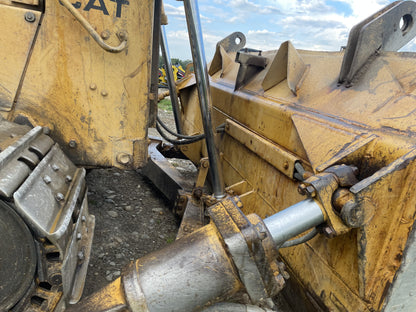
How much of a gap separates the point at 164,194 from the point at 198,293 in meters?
2.04

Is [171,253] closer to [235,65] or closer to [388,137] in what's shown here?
[388,137]

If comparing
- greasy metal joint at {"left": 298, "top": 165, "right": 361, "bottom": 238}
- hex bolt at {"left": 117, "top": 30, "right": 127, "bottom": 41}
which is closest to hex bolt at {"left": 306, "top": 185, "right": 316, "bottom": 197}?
greasy metal joint at {"left": 298, "top": 165, "right": 361, "bottom": 238}

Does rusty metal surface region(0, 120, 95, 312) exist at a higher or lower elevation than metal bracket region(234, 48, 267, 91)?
lower

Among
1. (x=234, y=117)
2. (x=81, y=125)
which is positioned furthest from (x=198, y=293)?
(x=234, y=117)

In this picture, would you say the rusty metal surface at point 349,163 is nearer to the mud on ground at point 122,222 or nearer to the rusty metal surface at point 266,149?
the rusty metal surface at point 266,149

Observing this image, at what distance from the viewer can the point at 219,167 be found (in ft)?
6.97

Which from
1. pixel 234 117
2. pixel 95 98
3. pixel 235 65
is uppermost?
pixel 235 65

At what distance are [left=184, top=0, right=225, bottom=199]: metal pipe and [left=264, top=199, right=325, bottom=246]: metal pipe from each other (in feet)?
3.31

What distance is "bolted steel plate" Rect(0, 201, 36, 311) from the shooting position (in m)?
1.17

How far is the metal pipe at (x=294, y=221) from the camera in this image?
1083 millimetres

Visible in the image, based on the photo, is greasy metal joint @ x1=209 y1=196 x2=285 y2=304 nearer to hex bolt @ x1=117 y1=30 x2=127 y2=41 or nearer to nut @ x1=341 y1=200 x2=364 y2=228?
nut @ x1=341 y1=200 x2=364 y2=228

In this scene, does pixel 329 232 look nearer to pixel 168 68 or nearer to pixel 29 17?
pixel 29 17

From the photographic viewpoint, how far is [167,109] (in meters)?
9.25

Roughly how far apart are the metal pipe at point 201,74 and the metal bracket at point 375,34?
781mm
